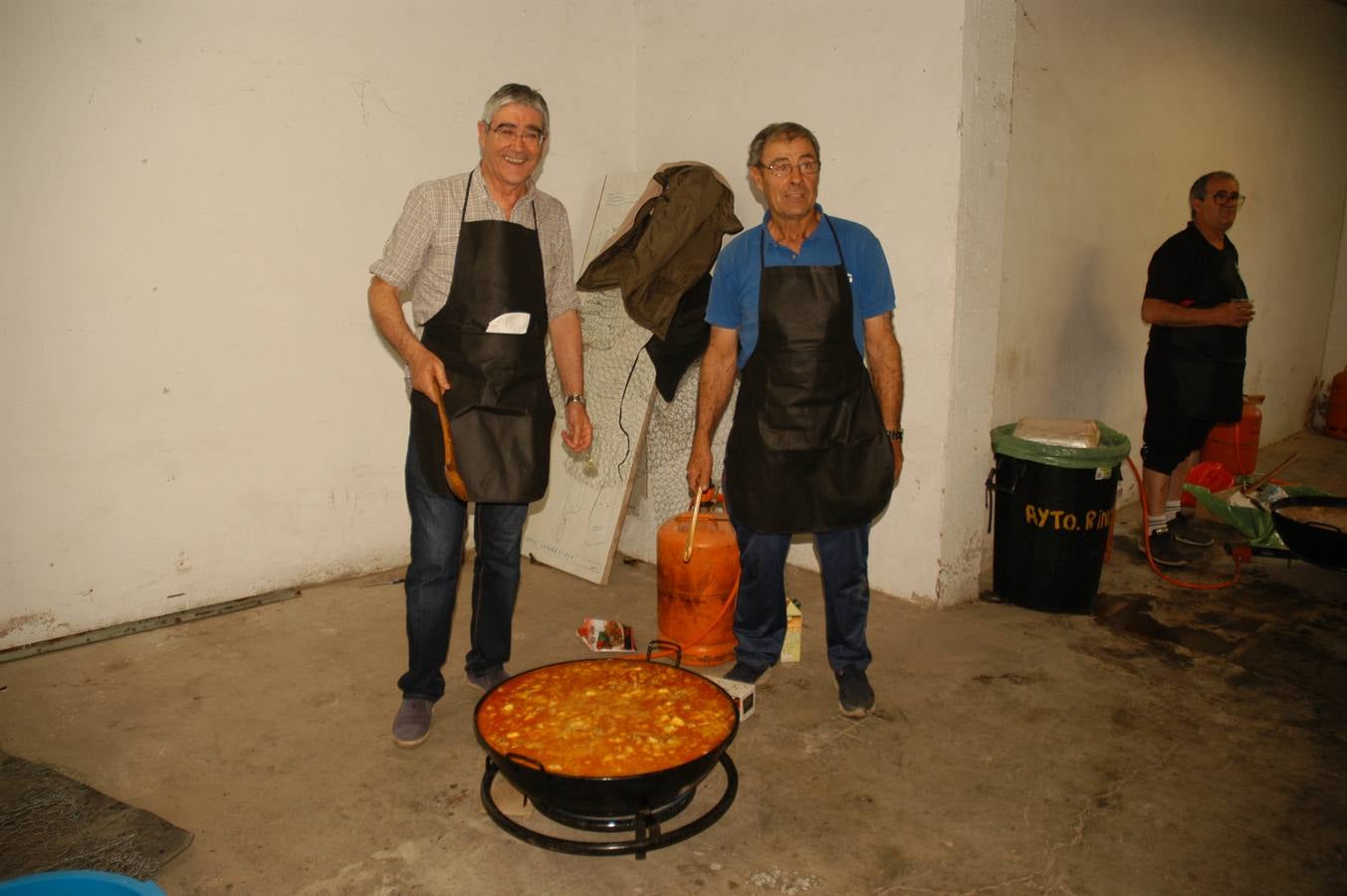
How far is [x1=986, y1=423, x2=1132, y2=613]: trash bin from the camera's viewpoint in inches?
149

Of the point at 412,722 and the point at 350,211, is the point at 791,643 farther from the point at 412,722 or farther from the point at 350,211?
the point at 350,211

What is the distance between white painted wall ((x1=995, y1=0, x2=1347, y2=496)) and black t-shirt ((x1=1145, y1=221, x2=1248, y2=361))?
0.37m

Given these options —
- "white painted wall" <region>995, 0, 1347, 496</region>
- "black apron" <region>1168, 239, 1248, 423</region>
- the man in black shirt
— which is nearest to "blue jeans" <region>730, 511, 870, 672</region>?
"white painted wall" <region>995, 0, 1347, 496</region>

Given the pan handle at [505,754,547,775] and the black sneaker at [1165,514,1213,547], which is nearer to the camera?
the pan handle at [505,754,547,775]

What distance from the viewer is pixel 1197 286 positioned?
15.0 ft

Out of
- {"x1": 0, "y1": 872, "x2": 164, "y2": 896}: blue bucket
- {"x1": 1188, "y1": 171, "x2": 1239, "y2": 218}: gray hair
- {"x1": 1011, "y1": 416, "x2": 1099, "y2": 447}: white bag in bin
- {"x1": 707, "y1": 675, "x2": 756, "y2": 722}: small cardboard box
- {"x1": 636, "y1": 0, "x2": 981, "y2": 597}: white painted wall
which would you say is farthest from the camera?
{"x1": 1188, "y1": 171, "x2": 1239, "y2": 218}: gray hair

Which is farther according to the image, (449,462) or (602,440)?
(602,440)

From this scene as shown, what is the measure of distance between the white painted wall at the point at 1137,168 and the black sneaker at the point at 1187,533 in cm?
54

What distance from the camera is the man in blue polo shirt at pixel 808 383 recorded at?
2932 mm

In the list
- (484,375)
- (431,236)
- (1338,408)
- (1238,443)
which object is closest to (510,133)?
(431,236)

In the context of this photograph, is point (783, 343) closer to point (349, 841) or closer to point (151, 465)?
point (349, 841)

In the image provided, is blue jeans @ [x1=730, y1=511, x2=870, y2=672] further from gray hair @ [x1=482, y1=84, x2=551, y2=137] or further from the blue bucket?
the blue bucket

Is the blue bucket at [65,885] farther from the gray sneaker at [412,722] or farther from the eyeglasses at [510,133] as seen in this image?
the eyeglasses at [510,133]

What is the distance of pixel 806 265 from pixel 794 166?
0.98 feet
